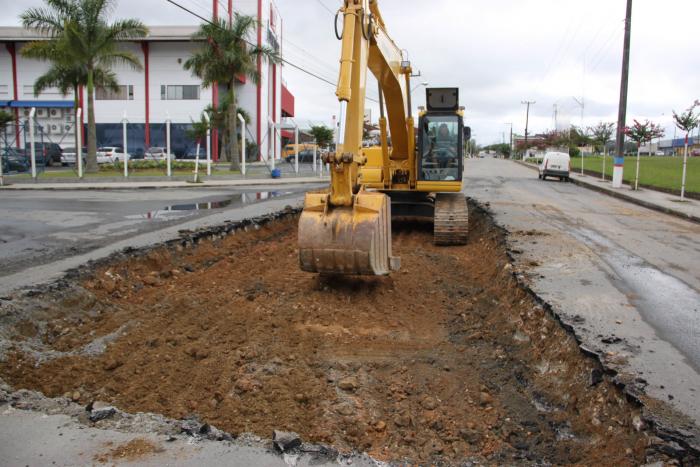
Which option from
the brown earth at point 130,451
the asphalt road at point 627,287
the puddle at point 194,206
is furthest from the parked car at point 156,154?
the brown earth at point 130,451

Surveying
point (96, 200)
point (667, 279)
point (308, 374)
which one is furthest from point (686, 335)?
point (96, 200)

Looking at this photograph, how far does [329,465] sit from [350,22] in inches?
202

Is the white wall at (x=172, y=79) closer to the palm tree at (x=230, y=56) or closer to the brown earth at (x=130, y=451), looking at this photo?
the palm tree at (x=230, y=56)

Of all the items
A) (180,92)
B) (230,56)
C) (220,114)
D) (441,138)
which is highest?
(230,56)

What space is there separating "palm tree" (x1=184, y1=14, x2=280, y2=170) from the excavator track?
25.2 metres

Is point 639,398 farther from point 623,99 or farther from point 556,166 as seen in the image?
point 556,166

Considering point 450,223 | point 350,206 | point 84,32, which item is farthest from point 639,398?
point 84,32

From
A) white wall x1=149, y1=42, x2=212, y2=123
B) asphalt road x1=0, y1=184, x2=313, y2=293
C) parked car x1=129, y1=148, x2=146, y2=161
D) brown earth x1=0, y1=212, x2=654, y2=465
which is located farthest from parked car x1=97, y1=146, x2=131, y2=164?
brown earth x1=0, y1=212, x2=654, y2=465

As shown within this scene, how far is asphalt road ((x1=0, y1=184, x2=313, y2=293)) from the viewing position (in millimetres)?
7875

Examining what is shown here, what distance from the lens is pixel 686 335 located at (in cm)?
543

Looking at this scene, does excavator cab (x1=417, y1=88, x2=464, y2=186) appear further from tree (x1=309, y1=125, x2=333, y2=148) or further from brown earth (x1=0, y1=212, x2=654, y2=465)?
tree (x1=309, y1=125, x2=333, y2=148)

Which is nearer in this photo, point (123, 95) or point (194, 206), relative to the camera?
point (194, 206)

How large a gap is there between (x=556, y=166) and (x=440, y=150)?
916 inches

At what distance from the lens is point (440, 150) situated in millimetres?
11758
